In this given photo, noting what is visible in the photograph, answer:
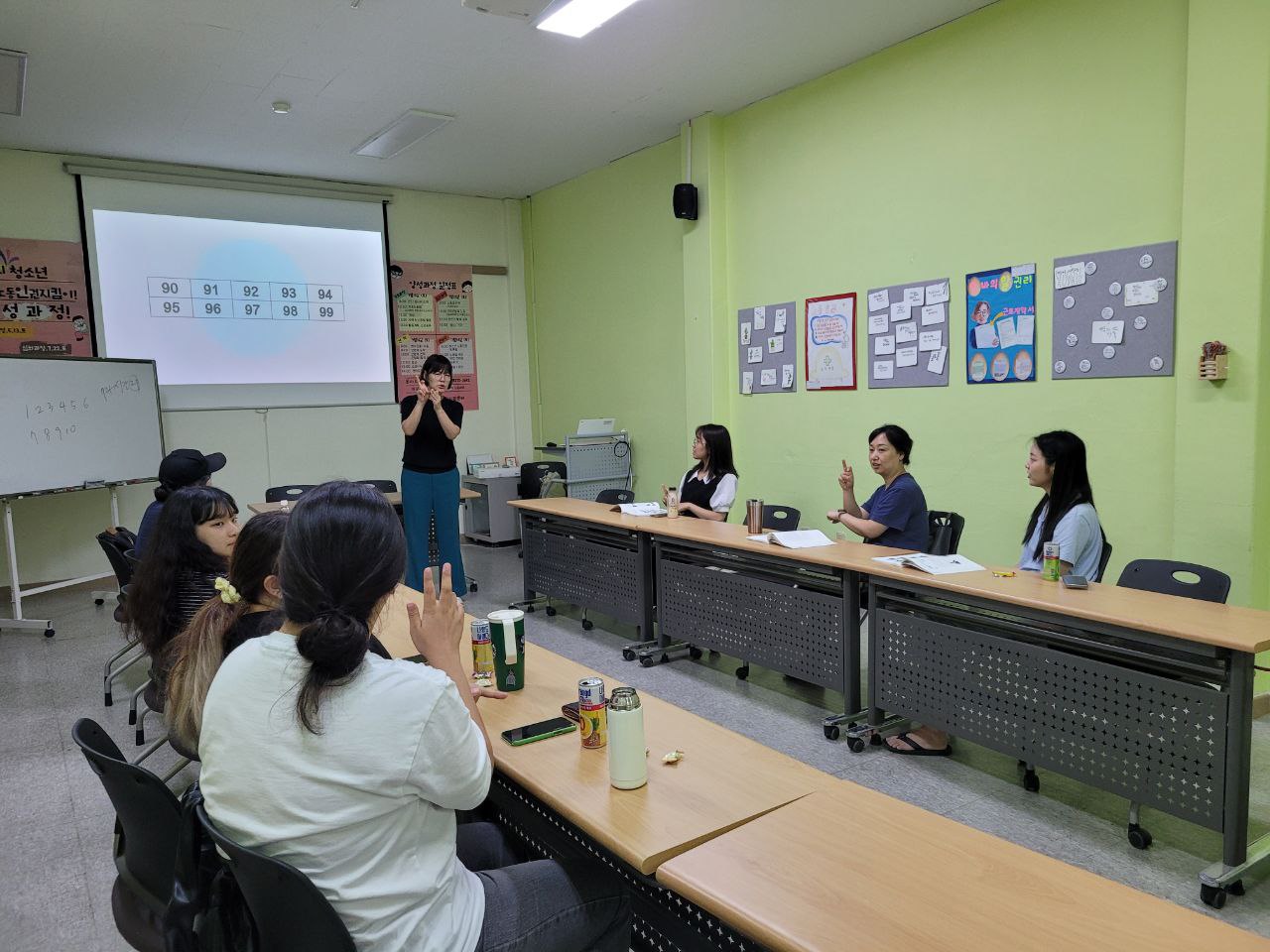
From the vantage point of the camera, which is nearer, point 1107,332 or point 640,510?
point 1107,332

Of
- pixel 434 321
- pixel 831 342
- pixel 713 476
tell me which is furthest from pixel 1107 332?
pixel 434 321

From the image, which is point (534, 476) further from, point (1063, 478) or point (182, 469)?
point (1063, 478)

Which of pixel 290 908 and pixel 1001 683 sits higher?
pixel 290 908

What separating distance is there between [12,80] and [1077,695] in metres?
5.81

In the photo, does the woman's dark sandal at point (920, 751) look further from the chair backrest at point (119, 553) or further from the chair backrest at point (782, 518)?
the chair backrest at point (119, 553)

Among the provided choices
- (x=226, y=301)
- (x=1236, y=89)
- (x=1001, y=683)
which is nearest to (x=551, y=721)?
(x=1001, y=683)

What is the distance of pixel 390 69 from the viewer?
4.45m

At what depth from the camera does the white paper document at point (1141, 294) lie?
133 inches

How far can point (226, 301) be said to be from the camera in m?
6.36

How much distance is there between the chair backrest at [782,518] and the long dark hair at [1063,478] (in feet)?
4.34

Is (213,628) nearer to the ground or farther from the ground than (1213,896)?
farther from the ground

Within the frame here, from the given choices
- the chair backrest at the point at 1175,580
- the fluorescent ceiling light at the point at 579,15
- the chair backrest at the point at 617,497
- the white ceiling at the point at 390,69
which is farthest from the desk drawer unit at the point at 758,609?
the white ceiling at the point at 390,69

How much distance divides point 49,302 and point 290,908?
20.4 feet

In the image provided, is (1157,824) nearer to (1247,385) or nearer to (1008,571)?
(1008,571)
